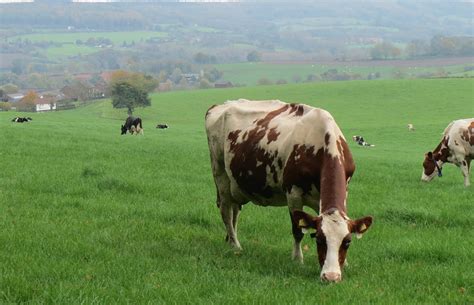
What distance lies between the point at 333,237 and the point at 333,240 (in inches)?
1.5

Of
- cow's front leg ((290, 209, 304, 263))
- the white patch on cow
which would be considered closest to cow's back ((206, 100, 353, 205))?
cow's front leg ((290, 209, 304, 263))

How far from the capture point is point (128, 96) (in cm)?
9688

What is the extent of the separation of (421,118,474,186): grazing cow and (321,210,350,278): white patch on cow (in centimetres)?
1440

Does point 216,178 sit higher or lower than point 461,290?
higher

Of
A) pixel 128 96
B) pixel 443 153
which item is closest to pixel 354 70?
pixel 128 96

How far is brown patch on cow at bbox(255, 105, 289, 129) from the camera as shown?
10157 mm

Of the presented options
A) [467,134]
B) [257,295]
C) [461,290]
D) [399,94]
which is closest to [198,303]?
[257,295]

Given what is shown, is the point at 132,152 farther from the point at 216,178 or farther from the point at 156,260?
the point at 156,260

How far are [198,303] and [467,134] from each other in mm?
16855

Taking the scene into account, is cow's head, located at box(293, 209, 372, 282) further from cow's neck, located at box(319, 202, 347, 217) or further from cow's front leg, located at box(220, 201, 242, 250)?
cow's front leg, located at box(220, 201, 242, 250)

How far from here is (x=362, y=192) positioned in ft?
54.6

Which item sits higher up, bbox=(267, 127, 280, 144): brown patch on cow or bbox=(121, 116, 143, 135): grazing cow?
bbox=(267, 127, 280, 144): brown patch on cow

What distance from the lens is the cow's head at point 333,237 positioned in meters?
7.54

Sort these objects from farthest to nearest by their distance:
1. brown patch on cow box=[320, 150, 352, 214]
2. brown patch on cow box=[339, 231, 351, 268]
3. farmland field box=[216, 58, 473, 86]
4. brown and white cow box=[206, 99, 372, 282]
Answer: farmland field box=[216, 58, 473, 86], brown patch on cow box=[320, 150, 352, 214], brown and white cow box=[206, 99, 372, 282], brown patch on cow box=[339, 231, 351, 268]
